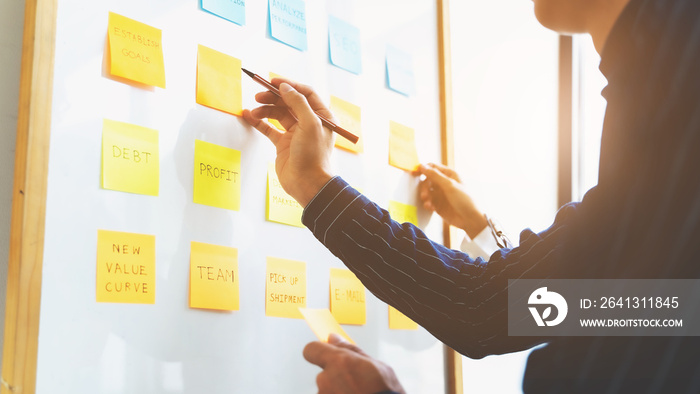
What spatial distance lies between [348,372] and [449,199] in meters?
0.51

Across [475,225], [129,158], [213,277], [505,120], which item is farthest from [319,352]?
[505,120]

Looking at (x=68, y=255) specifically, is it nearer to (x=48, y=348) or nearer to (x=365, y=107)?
(x=48, y=348)

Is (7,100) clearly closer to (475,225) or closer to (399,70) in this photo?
(399,70)

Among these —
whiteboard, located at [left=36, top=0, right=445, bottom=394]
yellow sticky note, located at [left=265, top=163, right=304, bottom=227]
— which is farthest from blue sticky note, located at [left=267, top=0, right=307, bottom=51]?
yellow sticky note, located at [left=265, top=163, right=304, bottom=227]

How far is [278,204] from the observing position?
2.70 feet

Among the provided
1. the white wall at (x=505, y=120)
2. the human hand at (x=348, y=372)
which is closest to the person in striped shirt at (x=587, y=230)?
the human hand at (x=348, y=372)

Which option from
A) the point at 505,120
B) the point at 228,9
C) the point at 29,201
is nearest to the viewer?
the point at 29,201

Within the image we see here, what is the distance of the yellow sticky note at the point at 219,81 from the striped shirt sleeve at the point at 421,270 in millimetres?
166

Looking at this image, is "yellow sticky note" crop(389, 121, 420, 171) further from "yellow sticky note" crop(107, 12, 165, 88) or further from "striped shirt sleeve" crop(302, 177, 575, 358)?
"yellow sticky note" crop(107, 12, 165, 88)

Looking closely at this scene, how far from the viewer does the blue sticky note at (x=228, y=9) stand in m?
0.78

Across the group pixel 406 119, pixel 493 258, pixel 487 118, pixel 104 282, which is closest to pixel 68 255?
pixel 104 282

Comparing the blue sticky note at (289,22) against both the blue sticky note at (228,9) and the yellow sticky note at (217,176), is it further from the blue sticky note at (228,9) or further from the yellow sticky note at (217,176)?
the yellow sticky note at (217,176)

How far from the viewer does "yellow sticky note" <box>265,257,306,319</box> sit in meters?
0.80

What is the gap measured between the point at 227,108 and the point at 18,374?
0.37m
